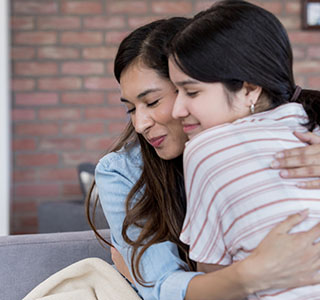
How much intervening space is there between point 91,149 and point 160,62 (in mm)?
2575

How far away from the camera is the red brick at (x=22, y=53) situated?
3707mm

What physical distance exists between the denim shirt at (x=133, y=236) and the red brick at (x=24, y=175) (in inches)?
96.1

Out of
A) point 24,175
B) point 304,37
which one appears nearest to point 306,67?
point 304,37

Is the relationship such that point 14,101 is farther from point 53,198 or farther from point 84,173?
point 84,173

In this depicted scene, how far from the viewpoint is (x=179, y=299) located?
3.67 ft

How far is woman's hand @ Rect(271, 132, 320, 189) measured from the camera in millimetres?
959

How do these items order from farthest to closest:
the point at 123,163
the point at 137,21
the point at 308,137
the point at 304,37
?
the point at 304,37 < the point at 137,21 < the point at 123,163 < the point at 308,137

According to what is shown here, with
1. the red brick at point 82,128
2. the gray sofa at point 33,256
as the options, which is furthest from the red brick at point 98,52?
the gray sofa at point 33,256

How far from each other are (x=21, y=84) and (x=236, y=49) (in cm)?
293

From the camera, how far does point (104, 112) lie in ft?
12.5

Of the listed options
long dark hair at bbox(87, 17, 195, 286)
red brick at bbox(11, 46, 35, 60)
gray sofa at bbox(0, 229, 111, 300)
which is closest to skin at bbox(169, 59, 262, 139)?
long dark hair at bbox(87, 17, 195, 286)

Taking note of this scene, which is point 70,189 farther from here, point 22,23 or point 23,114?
point 22,23

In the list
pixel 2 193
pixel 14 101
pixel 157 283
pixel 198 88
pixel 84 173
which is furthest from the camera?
pixel 14 101

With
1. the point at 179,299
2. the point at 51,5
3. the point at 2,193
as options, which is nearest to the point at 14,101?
the point at 51,5
